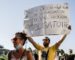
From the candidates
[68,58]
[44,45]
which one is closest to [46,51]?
[44,45]

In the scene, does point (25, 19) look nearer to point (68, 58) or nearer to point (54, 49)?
point (54, 49)

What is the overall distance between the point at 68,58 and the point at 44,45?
269cm

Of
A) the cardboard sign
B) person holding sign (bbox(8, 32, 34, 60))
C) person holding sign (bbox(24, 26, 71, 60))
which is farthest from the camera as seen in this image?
the cardboard sign

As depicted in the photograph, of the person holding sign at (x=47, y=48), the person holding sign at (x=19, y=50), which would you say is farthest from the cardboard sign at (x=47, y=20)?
the person holding sign at (x=19, y=50)

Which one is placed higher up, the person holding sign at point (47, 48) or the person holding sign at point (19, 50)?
the person holding sign at point (19, 50)

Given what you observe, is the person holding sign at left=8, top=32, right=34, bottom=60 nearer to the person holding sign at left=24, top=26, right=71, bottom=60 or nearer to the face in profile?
the face in profile

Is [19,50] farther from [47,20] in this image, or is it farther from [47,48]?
[47,20]

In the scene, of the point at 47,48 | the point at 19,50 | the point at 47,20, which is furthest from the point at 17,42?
the point at 47,20

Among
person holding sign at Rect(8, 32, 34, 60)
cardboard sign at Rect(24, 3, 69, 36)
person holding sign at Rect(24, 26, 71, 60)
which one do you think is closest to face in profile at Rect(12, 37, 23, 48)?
person holding sign at Rect(8, 32, 34, 60)

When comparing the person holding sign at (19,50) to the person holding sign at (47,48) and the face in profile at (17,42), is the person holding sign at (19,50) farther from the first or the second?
the person holding sign at (47,48)

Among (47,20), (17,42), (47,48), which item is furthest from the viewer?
(47,20)

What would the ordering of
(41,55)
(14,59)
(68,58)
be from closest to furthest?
1. (14,59)
2. (41,55)
3. (68,58)

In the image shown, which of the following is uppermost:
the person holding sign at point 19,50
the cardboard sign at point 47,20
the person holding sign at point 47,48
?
the cardboard sign at point 47,20

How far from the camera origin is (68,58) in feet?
30.0
